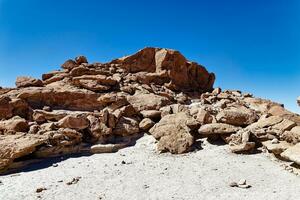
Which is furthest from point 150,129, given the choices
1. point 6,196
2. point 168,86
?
point 168,86

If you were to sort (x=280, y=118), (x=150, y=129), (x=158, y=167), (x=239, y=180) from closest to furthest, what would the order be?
(x=239, y=180) → (x=158, y=167) → (x=280, y=118) → (x=150, y=129)

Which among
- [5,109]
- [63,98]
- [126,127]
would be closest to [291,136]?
[126,127]

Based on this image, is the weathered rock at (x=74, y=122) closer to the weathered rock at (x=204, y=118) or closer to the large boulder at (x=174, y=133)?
Answer: the large boulder at (x=174, y=133)

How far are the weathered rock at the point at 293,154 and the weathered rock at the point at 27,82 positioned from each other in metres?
21.3

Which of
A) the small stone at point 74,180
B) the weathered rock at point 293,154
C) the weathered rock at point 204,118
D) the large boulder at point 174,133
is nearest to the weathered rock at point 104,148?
the large boulder at point 174,133

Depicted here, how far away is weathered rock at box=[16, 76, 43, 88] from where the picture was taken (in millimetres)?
24578

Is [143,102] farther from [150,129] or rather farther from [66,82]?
[66,82]

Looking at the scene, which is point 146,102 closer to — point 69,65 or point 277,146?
point 277,146

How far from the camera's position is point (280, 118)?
17.6 m

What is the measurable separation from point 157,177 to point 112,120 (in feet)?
25.3

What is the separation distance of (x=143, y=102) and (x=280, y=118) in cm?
1057

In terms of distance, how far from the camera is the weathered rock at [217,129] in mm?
17047

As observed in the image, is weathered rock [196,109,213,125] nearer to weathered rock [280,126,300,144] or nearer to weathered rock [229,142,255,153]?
weathered rock [229,142,255,153]

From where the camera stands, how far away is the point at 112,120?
64.4 feet
